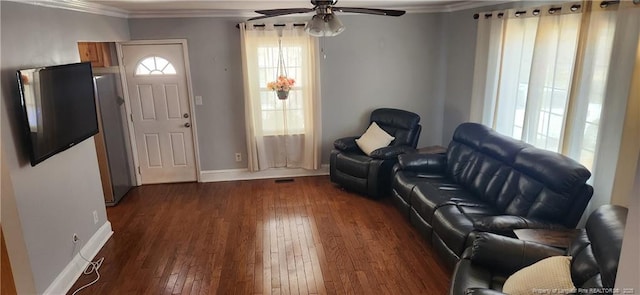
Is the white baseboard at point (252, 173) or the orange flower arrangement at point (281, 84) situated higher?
the orange flower arrangement at point (281, 84)

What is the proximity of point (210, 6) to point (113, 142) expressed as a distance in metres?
2.03

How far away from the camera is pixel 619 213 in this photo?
220 cm

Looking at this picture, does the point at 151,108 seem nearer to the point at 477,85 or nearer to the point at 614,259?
the point at 477,85

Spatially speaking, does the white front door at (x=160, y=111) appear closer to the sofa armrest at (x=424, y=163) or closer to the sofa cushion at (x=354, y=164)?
the sofa cushion at (x=354, y=164)

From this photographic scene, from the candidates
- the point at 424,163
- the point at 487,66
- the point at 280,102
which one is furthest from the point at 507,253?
the point at 280,102

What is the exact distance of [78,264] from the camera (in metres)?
3.32

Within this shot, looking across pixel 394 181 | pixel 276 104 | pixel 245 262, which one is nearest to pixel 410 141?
pixel 394 181

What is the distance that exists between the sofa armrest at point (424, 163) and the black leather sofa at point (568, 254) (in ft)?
5.98

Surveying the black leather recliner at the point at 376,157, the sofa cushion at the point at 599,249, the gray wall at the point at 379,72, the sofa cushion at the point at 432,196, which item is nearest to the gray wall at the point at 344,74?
the gray wall at the point at 379,72

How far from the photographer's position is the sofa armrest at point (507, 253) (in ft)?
7.79

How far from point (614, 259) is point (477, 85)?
300 centimetres

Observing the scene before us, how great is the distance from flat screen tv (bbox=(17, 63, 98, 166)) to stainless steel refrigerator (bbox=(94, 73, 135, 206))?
105 centimetres

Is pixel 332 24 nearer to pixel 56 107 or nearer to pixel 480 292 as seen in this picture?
pixel 480 292

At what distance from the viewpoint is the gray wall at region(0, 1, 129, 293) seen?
2.57 m
